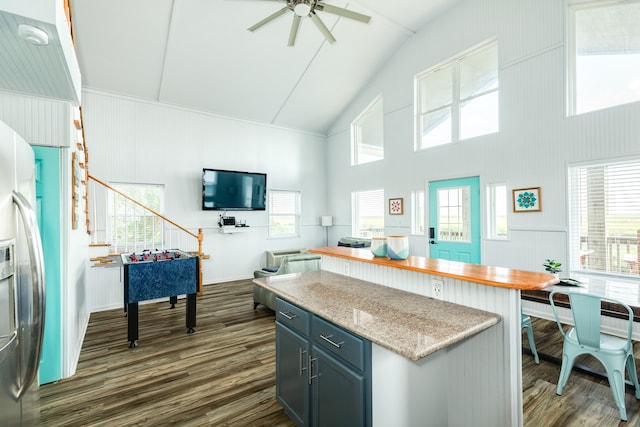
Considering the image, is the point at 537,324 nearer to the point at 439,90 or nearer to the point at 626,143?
the point at 626,143

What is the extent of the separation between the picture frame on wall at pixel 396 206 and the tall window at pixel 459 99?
1.11 metres

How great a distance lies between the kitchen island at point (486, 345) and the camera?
4.64ft

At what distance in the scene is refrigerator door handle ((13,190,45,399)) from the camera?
105cm

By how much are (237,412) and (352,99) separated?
666cm

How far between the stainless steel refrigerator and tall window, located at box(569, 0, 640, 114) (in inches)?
207

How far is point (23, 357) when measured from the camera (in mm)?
1046

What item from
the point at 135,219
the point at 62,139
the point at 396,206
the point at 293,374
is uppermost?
the point at 62,139

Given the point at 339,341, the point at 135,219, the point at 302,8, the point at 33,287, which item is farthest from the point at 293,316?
the point at 135,219

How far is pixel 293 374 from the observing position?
195cm

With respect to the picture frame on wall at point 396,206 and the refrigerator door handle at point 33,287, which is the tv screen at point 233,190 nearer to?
the picture frame on wall at point 396,206

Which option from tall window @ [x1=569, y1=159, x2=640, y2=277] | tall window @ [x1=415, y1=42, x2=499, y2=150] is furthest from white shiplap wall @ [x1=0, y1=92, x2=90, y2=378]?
tall window @ [x1=569, y1=159, x2=640, y2=277]

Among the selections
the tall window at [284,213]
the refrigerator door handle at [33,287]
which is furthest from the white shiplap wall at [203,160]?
the refrigerator door handle at [33,287]

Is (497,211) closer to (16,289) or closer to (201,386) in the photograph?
(201,386)

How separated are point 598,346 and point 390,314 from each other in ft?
6.04
